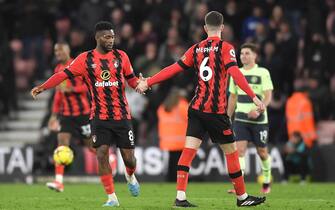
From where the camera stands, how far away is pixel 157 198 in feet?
51.0

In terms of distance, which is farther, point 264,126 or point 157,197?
point 264,126

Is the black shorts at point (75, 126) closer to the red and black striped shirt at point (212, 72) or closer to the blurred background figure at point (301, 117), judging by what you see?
the red and black striped shirt at point (212, 72)

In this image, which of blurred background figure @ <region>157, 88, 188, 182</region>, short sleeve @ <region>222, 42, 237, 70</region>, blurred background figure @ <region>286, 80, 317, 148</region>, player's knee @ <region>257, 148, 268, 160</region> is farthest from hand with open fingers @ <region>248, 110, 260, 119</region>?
blurred background figure @ <region>157, 88, 188, 182</region>

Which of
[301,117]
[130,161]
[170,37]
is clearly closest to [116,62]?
[130,161]

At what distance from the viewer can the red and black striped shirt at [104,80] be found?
1352 cm

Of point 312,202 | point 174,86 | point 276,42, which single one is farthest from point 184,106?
point 312,202

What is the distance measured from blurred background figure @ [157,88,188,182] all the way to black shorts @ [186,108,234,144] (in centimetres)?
899

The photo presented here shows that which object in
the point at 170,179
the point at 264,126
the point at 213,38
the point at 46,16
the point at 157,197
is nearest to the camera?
the point at 213,38

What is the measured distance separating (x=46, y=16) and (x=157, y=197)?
12.7 metres

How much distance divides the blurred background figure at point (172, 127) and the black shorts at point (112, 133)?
842cm

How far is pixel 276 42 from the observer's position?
23078 millimetres

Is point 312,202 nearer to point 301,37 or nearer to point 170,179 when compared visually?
point 170,179

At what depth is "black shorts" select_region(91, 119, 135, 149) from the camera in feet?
44.3

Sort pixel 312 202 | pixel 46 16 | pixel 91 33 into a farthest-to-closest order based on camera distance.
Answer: pixel 46 16
pixel 91 33
pixel 312 202
